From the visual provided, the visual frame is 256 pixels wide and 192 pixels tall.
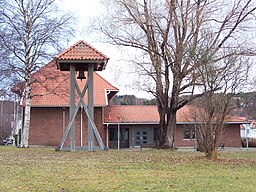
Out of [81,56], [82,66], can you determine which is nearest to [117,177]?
[81,56]

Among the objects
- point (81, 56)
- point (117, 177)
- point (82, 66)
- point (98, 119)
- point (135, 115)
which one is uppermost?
point (81, 56)

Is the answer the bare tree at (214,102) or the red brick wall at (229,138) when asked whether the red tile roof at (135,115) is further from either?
the bare tree at (214,102)

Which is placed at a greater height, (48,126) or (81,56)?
(81,56)

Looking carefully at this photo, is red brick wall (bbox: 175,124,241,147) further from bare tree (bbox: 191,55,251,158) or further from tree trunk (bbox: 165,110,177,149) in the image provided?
bare tree (bbox: 191,55,251,158)

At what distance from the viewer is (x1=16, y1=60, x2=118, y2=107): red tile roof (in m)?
28.4

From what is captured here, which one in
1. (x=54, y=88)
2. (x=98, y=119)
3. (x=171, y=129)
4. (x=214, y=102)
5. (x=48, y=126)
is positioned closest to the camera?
(x=214, y=102)

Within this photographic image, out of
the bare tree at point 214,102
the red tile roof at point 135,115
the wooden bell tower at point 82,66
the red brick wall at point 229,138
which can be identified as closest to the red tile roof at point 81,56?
the wooden bell tower at point 82,66

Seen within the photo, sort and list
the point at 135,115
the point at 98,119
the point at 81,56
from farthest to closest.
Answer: the point at 135,115
the point at 98,119
the point at 81,56

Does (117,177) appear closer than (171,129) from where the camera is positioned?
Yes

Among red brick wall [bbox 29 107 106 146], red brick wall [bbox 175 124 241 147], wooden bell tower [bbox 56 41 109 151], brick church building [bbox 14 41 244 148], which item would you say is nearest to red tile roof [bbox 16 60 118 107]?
brick church building [bbox 14 41 244 148]

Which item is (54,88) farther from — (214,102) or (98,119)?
(214,102)

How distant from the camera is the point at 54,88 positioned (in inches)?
1217

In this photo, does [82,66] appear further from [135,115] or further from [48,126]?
[135,115]

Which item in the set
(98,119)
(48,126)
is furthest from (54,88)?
(98,119)
